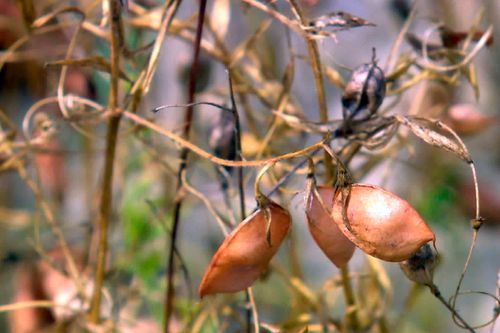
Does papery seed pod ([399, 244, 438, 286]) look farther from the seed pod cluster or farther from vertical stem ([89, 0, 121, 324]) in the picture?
vertical stem ([89, 0, 121, 324])

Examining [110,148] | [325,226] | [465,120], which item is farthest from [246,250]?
[465,120]

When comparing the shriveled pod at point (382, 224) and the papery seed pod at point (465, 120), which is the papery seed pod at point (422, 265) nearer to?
the shriveled pod at point (382, 224)

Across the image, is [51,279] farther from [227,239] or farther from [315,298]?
[227,239]

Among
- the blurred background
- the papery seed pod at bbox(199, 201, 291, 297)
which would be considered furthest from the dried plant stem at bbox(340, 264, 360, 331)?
the papery seed pod at bbox(199, 201, 291, 297)

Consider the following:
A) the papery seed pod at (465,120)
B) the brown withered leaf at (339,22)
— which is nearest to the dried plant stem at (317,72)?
the brown withered leaf at (339,22)

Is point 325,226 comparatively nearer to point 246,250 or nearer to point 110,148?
point 246,250

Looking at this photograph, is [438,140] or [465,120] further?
[465,120]
